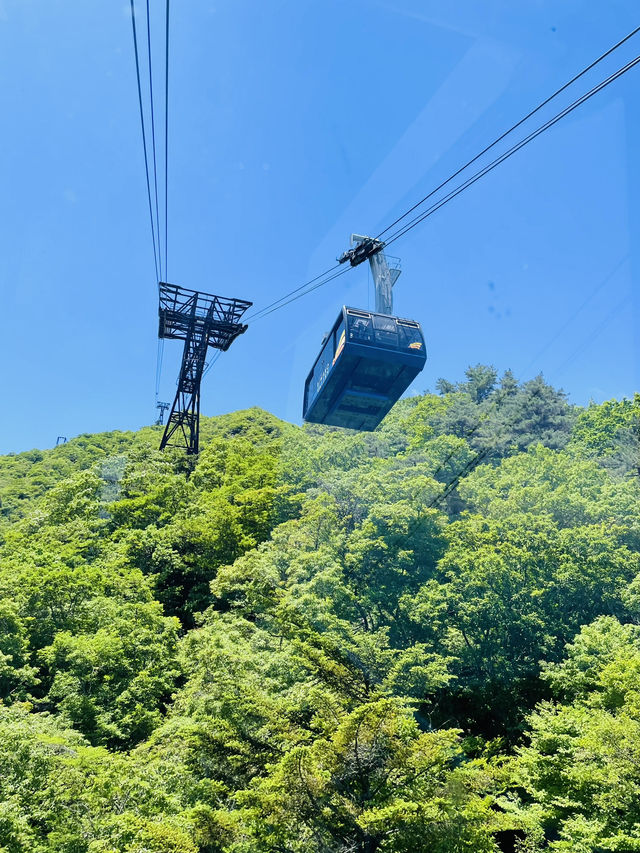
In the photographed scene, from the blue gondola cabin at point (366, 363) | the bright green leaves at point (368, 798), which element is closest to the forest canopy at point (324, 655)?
the bright green leaves at point (368, 798)

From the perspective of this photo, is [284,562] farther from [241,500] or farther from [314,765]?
[314,765]

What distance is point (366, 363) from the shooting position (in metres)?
13.5

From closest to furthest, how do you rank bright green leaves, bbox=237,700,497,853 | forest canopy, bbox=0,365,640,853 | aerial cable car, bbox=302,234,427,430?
1. bright green leaves, bbox=237,700,497,853
2. forest canopy, bbox=0,365,640,853
3. aerial cable car, bbox=302,234,427,430

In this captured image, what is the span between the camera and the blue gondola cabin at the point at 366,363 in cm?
1317

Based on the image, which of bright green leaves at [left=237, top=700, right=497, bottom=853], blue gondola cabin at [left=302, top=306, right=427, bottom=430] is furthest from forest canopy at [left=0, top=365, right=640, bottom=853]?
blue gondola cabin at [left=302, top=306, right=427, bottom=430]

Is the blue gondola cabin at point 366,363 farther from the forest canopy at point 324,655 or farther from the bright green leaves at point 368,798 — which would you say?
the bright green leaves at point 368,798

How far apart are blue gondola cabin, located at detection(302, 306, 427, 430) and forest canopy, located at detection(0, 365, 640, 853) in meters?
5.43

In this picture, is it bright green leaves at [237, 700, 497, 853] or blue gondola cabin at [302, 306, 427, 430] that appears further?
blue gondola cabin at [302, 306, 427, 430]

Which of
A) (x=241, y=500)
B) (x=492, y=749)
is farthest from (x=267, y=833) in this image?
(x=241, y=500)

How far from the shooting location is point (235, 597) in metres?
19.5

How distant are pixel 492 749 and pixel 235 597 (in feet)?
30.2

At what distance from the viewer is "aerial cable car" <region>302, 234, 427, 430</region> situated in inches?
516

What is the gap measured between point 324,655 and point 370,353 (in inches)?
278

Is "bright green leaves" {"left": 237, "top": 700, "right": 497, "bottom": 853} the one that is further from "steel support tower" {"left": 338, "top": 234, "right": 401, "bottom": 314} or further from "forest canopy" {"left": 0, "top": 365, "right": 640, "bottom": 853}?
"steel support tower" {"left": 338, "top": 234, "right": 401, "bottom": 314}
